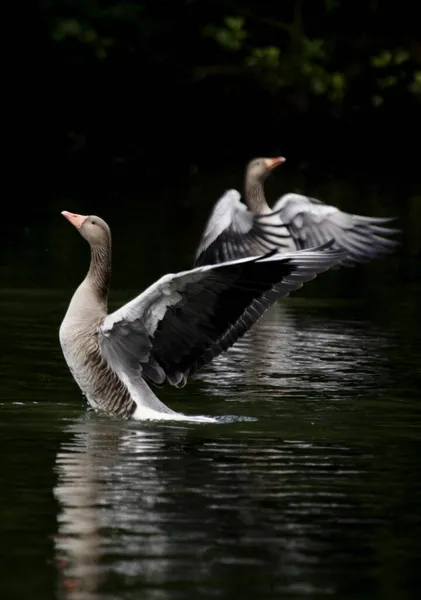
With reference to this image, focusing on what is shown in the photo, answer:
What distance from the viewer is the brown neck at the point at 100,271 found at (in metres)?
13.9

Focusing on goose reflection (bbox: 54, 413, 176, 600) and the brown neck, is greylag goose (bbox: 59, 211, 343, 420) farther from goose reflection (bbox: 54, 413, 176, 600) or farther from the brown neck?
goose reflection (bbox: 54, 413, 176, 600)

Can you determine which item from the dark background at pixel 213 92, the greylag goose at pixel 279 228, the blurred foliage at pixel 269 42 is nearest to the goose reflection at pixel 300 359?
the greylag goose at pixel 279 228

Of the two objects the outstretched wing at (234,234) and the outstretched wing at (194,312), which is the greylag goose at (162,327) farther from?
the outstretched wing at (234,234)

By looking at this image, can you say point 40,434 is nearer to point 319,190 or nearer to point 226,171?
point 319,190

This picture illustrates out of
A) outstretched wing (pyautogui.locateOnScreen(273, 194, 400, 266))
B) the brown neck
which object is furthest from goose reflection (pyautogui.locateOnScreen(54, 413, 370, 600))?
outstretched wing (pyautogui.locateOnScreen(273, 194, 400, 266))

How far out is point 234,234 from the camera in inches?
723

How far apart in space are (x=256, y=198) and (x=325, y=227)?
2386 mm

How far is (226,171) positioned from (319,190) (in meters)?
8.29

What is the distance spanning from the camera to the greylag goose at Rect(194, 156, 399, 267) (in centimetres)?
1828

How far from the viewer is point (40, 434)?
42.3 feet

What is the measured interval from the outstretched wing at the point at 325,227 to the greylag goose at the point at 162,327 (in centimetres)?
717

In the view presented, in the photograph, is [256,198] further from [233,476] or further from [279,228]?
[233,476]

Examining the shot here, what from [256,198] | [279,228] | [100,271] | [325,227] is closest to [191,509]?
[100,271]

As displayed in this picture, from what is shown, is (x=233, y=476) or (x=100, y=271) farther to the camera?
(x=100, y=271)
